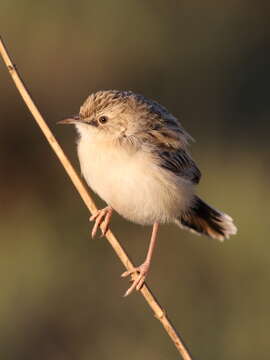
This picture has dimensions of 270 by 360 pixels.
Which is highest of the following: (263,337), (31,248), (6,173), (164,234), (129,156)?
(129,156)

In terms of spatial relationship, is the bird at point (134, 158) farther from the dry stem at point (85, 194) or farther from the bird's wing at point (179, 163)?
the dry stem at point (85, 194)

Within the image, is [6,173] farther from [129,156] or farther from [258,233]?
[129,156]

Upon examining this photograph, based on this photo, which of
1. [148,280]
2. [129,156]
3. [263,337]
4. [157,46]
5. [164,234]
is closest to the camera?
[129,156]

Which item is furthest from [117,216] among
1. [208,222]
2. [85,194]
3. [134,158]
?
[85,194]

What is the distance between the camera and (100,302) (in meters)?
8.52

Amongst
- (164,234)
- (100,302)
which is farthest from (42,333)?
(164,234)

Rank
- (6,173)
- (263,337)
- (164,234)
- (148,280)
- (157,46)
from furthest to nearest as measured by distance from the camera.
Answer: (157,46) → (6,173) → (164,234) → (148,280) → (263,337)

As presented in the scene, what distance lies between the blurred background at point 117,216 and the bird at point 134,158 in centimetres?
259

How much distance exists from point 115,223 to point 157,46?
318 centimetres

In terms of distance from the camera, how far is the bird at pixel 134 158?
5379mm

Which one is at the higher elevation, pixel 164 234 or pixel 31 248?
pixel 31 248

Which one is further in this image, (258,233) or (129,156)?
(258,233)

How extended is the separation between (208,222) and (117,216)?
3535mm

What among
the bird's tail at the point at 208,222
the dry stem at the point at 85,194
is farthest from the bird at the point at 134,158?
the dry stem at the point at 85,194
